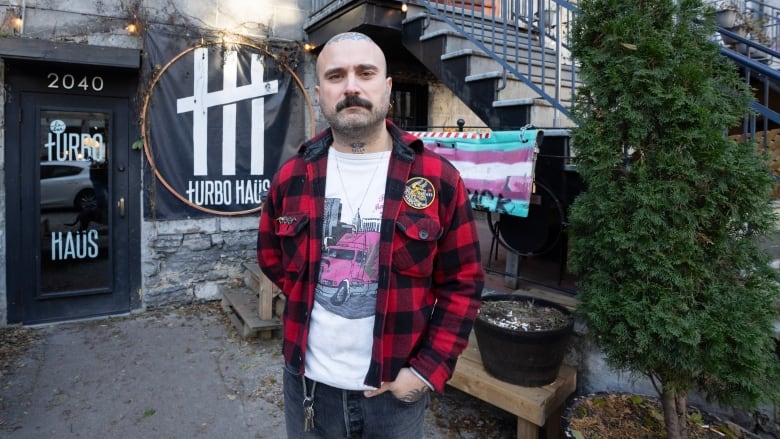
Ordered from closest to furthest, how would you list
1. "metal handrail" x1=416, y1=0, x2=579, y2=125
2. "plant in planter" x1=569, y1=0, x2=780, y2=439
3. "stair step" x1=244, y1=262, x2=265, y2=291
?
"plant in planter" x1=569, y1=0, x2=780, y2=439, "metal handrail" x1=416, y1=0, x2=579, y2=125, "stair step" x1=244, y1=262, x2=265, y2=291

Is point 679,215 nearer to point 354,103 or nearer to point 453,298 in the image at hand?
point 453,298

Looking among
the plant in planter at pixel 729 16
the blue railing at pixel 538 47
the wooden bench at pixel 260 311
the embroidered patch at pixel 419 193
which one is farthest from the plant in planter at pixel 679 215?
the plant in planter at pixel 729 16

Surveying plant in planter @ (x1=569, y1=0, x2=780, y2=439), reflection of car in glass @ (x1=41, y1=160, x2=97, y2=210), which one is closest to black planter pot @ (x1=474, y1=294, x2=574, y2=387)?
plant in planter @ (x1=569, y1=0, x2=780, y2=439)

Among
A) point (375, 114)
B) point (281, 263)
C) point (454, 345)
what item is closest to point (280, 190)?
point (281, 263)

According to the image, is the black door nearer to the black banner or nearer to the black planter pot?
the black banner

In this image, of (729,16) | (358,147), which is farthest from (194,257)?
(729,16)

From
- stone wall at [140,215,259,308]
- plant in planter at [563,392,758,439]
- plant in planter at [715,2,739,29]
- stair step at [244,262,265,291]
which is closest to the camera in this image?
plant in planter at [563,392,758,439]

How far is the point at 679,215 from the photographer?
2.07m

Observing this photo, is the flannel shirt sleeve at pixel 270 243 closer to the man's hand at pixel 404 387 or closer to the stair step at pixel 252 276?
the man's hand at pixel 404 387

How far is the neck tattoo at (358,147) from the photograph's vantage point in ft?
5.30

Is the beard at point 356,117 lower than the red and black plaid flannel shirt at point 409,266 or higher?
higher

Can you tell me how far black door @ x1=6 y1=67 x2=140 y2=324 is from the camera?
4613mm

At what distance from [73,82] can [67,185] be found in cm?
102

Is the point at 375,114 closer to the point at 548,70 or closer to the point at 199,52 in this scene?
the point at 548,70
